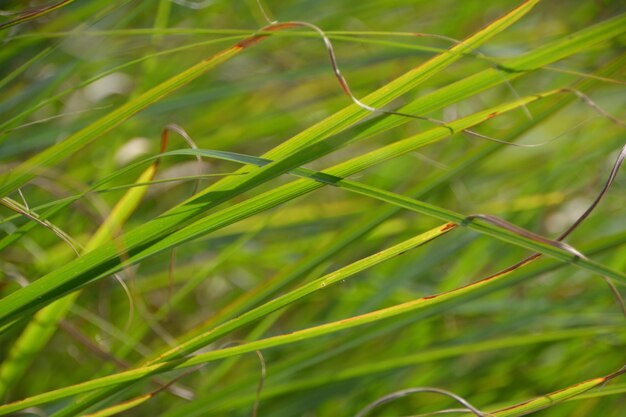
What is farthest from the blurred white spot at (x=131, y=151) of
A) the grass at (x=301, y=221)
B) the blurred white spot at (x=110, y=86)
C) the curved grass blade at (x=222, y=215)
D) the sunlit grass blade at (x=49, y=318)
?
the curved grass blade at (x=222, y=215)

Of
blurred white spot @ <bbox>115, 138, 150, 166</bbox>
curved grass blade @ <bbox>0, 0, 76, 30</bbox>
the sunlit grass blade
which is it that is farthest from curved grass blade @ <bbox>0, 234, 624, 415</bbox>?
blurred white spot @ <bbox>115, 138, 150, 166</bbox>

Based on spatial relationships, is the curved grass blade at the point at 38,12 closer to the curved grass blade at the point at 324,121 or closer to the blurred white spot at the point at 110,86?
the curved grass blade at the point at 324,121

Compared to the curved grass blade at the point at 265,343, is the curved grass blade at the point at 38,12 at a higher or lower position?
higher

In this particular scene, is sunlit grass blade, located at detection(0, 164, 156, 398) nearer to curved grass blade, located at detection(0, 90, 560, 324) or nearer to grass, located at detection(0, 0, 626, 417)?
grass, located at detection(0, 0, 626, 417)

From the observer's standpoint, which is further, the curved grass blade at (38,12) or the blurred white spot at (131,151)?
the blurred white spot at (131,151)

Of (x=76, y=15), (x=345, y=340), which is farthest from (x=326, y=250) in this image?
(x=76, y=15)

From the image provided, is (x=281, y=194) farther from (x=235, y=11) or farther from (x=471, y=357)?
(x=235, y=11)

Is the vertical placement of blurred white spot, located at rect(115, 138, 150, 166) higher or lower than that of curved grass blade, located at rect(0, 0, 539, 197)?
lower
